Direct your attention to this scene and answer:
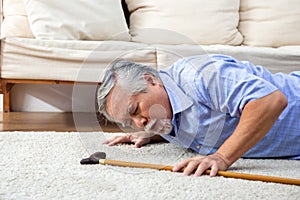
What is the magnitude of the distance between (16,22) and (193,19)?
906 mm

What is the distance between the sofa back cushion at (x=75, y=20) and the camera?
226 centimetres

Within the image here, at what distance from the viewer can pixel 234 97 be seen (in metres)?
1.20

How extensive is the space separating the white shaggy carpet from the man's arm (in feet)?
0.13

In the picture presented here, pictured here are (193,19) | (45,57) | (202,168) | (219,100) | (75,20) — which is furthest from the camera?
(193,19)

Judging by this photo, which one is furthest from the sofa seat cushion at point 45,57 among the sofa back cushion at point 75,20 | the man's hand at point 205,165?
the man's hand at point 205,165

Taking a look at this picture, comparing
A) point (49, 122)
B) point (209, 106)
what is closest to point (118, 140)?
point (209, 106)

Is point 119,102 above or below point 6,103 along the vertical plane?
above

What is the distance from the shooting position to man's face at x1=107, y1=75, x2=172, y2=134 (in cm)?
123

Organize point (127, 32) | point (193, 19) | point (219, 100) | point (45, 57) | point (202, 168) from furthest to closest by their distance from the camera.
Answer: point (193, 19), point (127, 32), point (45, 57), point (219, 100), point (202, 168)

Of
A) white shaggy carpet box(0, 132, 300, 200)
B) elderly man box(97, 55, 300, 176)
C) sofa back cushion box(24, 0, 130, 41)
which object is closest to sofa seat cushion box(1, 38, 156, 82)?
sofa back cushion box(24, 0, 130, 41)

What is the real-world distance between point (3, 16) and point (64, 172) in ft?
5.43

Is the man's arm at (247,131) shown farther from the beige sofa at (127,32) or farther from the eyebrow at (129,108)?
the beige sofa at (127,32)

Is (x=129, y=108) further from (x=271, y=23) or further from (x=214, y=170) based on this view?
(x=271, y=23)

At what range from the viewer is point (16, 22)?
2.51 metres
